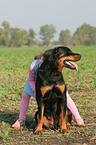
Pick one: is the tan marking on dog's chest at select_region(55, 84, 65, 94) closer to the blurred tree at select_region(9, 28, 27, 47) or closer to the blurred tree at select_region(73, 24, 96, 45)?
the blurred tree at select_region(9, 28, 27, 47)

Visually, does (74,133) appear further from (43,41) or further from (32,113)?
(43,41)

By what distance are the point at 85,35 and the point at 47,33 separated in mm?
24932

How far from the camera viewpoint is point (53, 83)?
3697mm

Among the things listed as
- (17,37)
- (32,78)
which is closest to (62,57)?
(32,78)

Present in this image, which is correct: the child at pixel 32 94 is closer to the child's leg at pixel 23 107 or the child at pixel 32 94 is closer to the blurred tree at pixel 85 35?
the child's leg at pixel 23 107

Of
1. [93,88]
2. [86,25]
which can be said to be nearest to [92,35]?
[86,25]

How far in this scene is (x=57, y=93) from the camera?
3773mm

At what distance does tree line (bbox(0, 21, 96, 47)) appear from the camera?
120 metres

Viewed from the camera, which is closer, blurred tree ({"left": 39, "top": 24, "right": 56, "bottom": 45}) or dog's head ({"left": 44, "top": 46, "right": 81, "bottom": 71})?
dog's head ({"left": 44, "top": 46, "right": 81, "bottom": 71})

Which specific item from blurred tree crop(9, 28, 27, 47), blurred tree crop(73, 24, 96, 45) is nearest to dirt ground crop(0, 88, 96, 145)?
blurred tree crop(9, 28, 27, 47)

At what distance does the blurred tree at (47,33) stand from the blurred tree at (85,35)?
15661mm

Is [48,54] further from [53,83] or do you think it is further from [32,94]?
[32,94]

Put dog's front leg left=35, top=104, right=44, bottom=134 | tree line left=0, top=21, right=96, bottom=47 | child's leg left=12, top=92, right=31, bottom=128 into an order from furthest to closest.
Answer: tree line left=0, top=21, right=96, bottom=47 < child's leg left=12, top=92, right=31, bottom=128 < dog's front leg left=35, top=104, right=44, bottom=134

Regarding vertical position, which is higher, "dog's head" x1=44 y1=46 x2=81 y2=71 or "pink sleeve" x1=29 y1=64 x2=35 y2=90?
"dog's head" x1=44 y1=46 x2=81 y2=71
